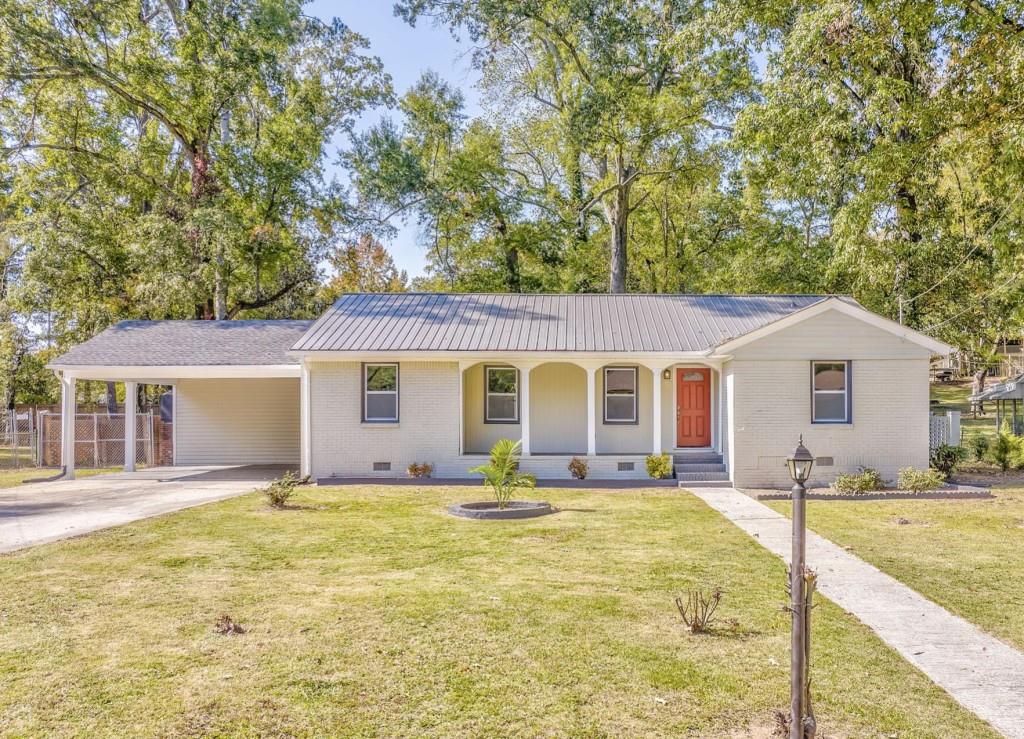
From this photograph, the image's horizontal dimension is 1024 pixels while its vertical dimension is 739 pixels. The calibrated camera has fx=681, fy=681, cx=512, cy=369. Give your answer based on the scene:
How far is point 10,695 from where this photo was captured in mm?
4176

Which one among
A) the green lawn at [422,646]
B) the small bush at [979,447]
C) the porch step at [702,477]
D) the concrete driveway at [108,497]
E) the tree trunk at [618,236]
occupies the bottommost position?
the concrete driveway at [108,497]

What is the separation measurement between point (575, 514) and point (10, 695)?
25.6 ft

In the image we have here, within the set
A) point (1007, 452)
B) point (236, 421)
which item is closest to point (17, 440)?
point (236, 421)

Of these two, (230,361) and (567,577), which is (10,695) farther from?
(230,361)

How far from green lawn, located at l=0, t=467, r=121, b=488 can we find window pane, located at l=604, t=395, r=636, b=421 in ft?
43.2

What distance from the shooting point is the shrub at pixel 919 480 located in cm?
1295

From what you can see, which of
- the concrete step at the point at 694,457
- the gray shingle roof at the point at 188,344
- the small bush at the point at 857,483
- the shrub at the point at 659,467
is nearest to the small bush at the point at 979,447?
the small bush at the point at 857,483

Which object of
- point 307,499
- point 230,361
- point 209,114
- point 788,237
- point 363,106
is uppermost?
point 363,106

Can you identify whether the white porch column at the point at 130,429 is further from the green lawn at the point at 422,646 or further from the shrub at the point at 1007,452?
the shrub at the point at 1007,452

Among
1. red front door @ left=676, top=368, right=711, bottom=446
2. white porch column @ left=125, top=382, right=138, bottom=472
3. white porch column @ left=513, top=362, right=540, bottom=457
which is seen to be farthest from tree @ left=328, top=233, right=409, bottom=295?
red front door @ left=676, top=368, right=711, bottom=446

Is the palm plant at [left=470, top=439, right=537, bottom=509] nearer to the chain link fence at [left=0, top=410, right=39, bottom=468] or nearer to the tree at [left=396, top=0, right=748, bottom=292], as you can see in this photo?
the tree at [left=396, top=0, right=748, bottom=292]

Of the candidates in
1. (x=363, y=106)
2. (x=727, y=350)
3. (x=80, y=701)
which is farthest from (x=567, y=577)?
(x=363, y=106)

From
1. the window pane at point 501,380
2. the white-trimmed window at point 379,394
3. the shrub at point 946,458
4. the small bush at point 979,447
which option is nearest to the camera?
the shrub at point 946,458

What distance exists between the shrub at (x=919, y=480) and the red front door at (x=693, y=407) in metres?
4.28
